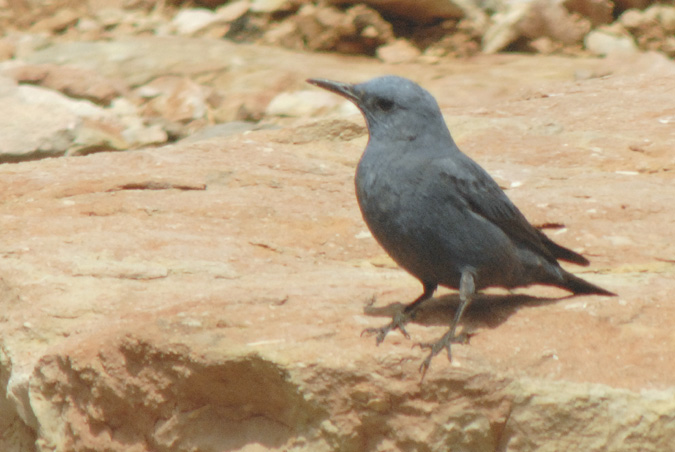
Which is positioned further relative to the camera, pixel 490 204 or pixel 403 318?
pixel 490 204

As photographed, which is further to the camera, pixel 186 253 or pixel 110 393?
pixel 186 253

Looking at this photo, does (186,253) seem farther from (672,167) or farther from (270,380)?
(672,167)

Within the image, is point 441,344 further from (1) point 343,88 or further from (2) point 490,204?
(1) point 343,88

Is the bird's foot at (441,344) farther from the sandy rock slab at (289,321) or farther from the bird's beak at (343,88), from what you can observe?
the bird's beak at (343,88)

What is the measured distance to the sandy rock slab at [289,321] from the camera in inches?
146

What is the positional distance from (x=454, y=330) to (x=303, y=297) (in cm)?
76

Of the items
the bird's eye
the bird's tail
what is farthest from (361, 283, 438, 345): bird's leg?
the bird's eye

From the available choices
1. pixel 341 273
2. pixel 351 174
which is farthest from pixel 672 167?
pixel 341 273

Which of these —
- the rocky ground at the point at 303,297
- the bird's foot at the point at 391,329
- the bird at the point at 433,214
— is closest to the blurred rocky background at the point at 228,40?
the rocky ground at the point at 303,297

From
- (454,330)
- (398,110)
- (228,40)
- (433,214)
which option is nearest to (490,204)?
(433,214)

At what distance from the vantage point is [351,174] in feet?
21.3

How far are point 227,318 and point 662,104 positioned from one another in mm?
4409

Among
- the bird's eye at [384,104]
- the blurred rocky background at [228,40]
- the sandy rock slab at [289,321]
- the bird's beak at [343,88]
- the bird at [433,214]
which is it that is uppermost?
the bird's eye at [384,104]

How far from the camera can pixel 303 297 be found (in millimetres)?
4379
